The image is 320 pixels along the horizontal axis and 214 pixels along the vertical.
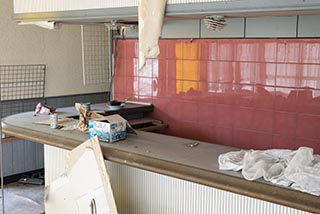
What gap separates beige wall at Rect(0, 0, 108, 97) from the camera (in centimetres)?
393

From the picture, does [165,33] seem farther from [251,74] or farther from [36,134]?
[36,134]

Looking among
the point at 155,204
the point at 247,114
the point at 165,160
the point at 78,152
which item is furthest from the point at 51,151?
the point at 247,114

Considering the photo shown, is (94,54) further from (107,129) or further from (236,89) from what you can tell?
(107,129)

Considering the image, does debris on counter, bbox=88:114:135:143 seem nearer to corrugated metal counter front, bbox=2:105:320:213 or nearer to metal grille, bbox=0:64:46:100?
corrugated metal counter front, bbox=2:105:320:213

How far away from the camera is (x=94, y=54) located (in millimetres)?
4605

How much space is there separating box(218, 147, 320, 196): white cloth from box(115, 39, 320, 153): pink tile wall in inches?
50.6

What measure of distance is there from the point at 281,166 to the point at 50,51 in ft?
10.9

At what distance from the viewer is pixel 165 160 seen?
1708mm

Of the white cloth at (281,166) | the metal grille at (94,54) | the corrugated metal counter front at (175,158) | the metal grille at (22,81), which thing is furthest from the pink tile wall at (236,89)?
the white cloth at (281,166)

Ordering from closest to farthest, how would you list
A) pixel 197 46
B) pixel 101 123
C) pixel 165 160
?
1. pixel 165 160
2. pixel 101 123
3. pixel 197 46

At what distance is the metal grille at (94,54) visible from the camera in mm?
4531

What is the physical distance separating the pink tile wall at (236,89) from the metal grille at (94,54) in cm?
85

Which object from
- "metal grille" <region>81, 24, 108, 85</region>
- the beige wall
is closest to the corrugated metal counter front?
the beige wall

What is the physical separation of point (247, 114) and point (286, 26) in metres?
0.72
